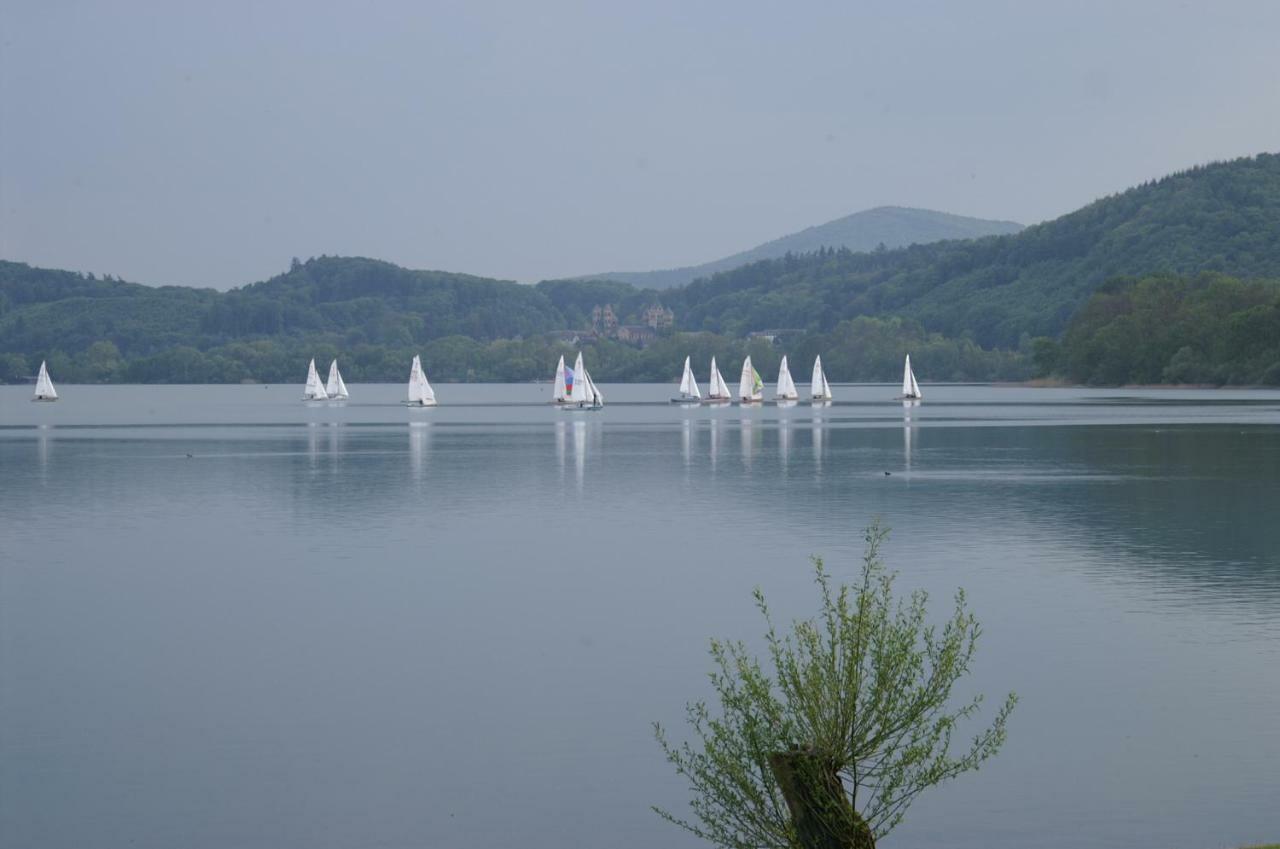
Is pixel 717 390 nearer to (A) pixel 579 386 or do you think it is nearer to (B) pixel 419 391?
(A) pixel 579 386

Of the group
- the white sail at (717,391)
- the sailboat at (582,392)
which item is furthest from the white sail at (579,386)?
the white sail at (717,391)

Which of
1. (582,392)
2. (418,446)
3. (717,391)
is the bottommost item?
(418,446)

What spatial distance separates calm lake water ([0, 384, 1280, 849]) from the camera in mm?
16641

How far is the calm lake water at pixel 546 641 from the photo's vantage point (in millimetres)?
16641

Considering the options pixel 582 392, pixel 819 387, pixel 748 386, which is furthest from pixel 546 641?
pixel 819 387

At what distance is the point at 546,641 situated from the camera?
26.2 meters

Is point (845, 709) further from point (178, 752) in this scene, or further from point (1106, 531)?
point (1106, 531)

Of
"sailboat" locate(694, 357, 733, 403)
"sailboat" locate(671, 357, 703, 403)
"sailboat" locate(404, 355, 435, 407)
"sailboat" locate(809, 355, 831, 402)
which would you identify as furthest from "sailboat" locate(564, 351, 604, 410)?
"sailboat" locate(809, 355, 831, 402)

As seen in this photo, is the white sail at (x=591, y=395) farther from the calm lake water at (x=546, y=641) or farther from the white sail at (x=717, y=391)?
the calm lake water at (x=546, y=641)

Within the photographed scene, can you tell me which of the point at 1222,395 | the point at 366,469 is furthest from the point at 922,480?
the point at 1222,395

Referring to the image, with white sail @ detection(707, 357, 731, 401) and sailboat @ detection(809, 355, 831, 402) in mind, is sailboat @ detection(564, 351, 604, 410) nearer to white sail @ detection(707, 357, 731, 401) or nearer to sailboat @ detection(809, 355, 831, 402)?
white sail @ detection(707, 357, 731, 401)

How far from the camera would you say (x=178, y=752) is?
746 inches

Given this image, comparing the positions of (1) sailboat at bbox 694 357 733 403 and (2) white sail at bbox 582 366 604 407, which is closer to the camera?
(2) white sail at bbox 582 366 604 407

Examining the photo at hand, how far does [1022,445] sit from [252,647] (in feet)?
208
